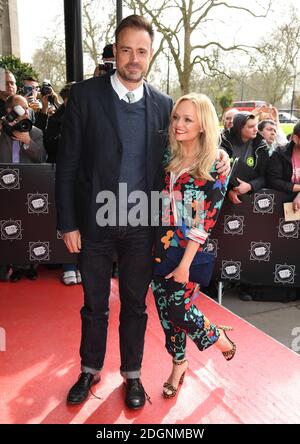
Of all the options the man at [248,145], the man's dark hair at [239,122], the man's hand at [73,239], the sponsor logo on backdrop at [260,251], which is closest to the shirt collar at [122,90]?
the man's hand at [73,239]

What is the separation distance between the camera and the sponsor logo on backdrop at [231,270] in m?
3.74

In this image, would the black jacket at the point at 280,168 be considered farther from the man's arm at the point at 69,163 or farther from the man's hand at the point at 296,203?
the man's arm at the point at 69,163

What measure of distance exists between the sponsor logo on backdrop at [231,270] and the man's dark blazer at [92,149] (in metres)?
1.92

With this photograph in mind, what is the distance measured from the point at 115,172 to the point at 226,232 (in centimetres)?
195

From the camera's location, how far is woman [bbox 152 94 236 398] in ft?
6.31

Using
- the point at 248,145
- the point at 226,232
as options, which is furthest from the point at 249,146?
the point at 226,232

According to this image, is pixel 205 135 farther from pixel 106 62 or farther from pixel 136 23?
pixel 106 62

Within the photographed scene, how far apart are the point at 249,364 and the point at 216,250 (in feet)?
4.14

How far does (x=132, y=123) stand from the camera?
6.42 ft

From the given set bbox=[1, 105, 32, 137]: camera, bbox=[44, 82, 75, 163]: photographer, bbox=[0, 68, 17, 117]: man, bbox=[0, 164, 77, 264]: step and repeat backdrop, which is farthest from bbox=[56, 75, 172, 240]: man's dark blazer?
bbox=[0, 68, 17, 117]: man

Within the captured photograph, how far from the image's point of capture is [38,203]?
3.84m

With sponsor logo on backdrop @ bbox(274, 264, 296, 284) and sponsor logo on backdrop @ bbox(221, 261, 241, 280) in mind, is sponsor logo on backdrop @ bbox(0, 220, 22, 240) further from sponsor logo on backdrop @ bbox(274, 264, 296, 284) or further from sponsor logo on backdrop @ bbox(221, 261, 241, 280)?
sponsor logo on backdrop @ bbox(274, 264, 296, 284)

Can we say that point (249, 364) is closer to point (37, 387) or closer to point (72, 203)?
point (37, 387)
